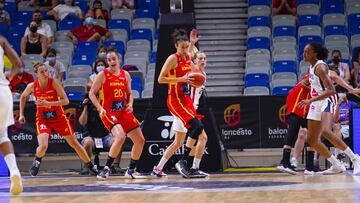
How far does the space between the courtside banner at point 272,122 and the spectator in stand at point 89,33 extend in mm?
5465

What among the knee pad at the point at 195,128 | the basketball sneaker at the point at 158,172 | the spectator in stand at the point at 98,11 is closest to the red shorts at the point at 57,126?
the basketball sneaker at the point at 158,172

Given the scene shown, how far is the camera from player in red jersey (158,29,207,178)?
41.9 ft

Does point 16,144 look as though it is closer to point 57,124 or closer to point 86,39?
point 57,124

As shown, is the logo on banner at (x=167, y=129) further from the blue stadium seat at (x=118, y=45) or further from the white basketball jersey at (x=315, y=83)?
the blue stadium seat at (x=118, y=45)

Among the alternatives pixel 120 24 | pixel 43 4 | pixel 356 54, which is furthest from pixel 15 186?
pixel 43 4

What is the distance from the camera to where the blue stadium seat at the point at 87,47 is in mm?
19953

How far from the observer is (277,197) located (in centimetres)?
835

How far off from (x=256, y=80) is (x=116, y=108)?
5668mm

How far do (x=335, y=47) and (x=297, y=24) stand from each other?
185 centimetres

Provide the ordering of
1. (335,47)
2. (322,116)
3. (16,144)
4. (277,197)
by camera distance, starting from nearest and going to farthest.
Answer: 1. (277,197)
2. (322,116)
3. (16,144)
4. (335,47)

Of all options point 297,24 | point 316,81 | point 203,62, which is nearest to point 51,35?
point 297,24

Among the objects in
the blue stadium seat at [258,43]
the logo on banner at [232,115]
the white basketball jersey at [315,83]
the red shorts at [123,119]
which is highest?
the blue stadium seat at [258,43]

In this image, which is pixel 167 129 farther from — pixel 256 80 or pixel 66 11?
pixel 66 11

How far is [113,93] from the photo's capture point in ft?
43.4
